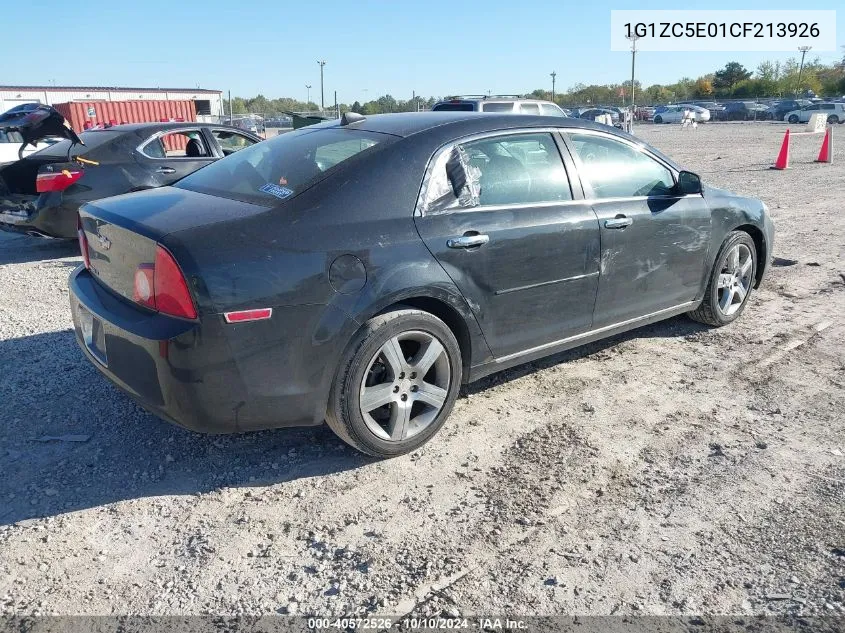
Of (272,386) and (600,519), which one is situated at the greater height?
(272,386)

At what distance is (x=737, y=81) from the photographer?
78875 millimetres

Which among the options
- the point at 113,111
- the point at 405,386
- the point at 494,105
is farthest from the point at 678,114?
the point at 405,386

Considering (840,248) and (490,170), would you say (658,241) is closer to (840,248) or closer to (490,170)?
(490,170)

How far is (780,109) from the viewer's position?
4794 cm

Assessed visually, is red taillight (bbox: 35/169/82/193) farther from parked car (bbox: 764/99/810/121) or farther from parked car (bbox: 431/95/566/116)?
parked car (bbox: 764/99/810/121)

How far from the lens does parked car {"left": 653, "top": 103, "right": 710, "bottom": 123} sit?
49.5m

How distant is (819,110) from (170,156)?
154ft

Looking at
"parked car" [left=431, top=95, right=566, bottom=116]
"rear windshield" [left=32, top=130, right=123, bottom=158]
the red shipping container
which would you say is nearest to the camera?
"rear windshield" [left=32, top=130, right=123, bottom=158]

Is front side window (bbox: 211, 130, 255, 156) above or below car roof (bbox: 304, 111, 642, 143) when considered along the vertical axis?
below

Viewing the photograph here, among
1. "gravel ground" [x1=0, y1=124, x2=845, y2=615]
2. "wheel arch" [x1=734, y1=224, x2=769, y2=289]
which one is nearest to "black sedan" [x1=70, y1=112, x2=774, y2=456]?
"gravel ground" [x1=0, y1=124, x2=845, y2=615]

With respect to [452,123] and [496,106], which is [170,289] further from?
[496,106]

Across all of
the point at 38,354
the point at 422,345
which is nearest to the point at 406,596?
the point at 422,345

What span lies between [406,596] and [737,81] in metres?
89.0

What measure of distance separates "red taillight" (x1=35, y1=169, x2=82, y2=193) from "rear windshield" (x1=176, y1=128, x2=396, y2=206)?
3.94 meters
